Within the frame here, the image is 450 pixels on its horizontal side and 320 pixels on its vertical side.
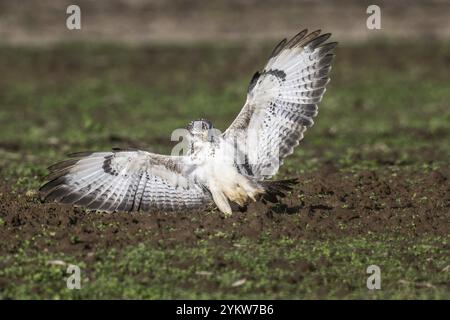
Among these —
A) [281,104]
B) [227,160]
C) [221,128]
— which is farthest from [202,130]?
[221,128]

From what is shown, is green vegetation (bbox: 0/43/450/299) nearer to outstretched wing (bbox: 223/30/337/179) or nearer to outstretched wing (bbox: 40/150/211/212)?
outstretched wing (bbox: 40/150/211/212)

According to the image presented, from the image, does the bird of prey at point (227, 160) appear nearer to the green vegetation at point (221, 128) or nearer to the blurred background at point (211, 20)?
the green vegetation at point (221, 128)

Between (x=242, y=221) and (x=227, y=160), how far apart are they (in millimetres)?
600

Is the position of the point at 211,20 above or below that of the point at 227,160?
above

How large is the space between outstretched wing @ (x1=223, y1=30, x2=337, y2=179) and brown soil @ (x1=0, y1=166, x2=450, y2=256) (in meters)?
0.54

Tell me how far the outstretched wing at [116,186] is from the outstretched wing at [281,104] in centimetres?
61

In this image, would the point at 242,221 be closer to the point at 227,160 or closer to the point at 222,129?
the point at 227,160

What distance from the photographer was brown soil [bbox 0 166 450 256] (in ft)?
30.2

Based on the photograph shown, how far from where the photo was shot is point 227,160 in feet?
31.6

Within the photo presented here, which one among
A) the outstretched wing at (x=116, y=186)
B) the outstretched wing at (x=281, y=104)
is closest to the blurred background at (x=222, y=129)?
the outstretched wing at (x=116, y=186)

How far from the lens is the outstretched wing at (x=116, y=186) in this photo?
9711 millimetres

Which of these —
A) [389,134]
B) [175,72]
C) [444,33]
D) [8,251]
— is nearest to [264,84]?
[8,251]

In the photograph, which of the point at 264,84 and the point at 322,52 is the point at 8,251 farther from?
the point at 322,52

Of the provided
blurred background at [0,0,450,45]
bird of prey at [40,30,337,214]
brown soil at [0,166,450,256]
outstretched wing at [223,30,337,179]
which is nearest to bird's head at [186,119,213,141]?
bird of prey at [40,30,337,214]
